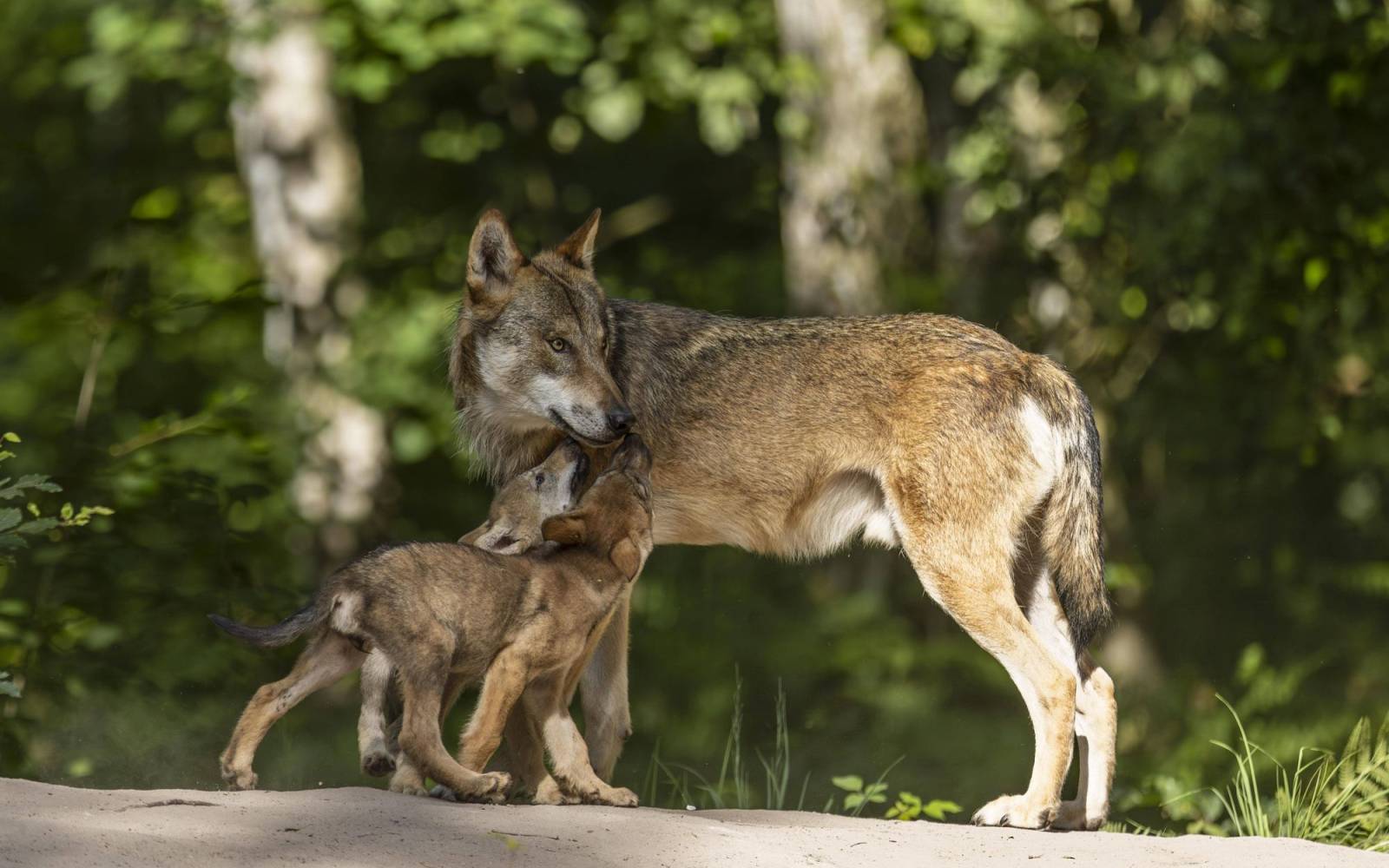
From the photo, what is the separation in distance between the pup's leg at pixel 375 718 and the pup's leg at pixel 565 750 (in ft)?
1.68

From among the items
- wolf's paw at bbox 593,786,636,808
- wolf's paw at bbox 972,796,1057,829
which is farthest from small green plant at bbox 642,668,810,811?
wolf's paw at bbox 593,786,636,808

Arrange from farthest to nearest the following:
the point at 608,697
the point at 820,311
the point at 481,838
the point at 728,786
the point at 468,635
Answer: the point at 820,311, the point at 728,786, the point at 608,697, the point at 468,635, the point at 481,838

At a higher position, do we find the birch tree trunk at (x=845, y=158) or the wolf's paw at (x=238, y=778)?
the birch tree trunk at (x=845, y=158)

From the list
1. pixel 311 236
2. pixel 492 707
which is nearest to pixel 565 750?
pixel 492 707

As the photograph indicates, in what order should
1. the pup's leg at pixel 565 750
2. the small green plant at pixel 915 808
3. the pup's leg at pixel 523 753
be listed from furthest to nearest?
1. the small green plant at pixel 915 808
2. the pup's leg at pixel 523 753
3. the pup's leg at pixel 565 750

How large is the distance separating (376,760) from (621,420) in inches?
63.1

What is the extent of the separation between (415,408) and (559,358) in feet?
12.3

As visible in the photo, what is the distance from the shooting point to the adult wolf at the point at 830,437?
6.28 meters

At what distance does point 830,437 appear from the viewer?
21.3ft

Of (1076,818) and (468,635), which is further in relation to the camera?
(1076,818)

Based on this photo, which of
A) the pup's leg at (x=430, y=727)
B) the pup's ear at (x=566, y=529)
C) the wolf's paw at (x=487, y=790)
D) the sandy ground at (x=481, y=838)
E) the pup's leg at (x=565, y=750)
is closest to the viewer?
the sandy ground at (x=481, y=838)

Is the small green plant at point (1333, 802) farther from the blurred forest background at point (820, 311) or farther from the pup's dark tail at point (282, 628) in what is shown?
the pup's dark tail at point (282, 628)

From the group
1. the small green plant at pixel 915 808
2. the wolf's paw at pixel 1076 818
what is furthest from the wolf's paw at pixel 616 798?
the small green plant at pixel 915 808

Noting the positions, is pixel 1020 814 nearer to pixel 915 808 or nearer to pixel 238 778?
pixel 915 808
